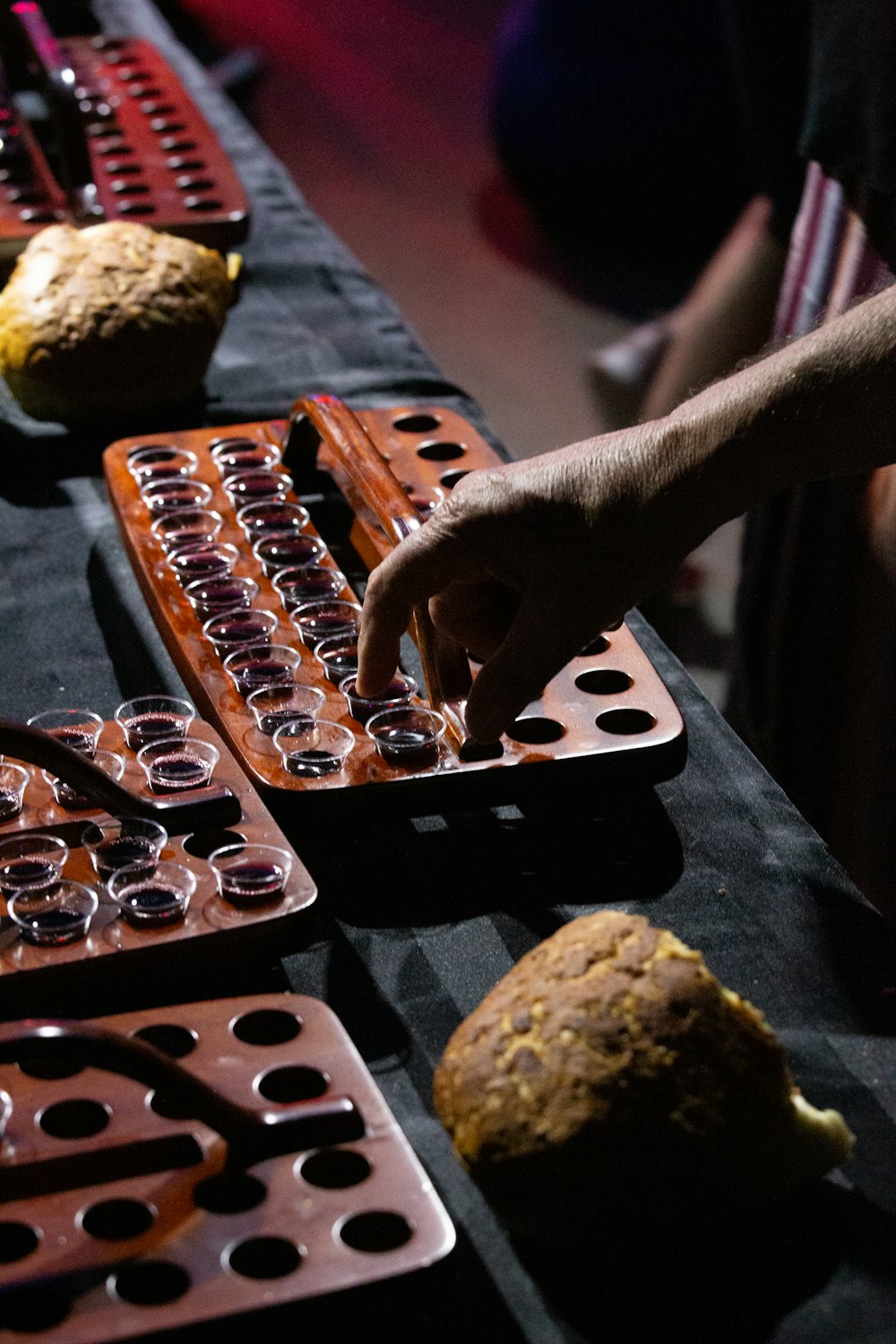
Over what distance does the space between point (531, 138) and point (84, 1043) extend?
351 cm

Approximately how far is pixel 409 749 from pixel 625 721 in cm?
16

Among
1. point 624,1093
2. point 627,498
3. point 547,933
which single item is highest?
point 627,498

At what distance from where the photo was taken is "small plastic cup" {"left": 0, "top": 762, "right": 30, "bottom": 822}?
34.0 inches

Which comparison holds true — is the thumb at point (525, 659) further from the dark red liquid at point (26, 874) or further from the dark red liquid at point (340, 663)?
the dark red liquid at point (26, 874)

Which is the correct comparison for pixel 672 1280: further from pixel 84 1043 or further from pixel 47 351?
pixel 47 351

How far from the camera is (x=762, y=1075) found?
0.66 meters

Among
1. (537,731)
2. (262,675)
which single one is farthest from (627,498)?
(262,675)

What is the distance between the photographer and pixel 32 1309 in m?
0.58

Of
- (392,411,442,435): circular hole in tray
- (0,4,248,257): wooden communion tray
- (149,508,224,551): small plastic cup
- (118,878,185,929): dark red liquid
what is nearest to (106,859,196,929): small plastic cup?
(118,878,185,929): dark red liquid

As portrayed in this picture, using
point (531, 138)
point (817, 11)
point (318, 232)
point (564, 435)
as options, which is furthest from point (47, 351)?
point (531, 138)

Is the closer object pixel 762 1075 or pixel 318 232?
pixel 762 1075

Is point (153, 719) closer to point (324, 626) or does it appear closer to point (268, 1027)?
point (324, 626)

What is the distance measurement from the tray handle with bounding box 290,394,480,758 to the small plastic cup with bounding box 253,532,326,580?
78 mm

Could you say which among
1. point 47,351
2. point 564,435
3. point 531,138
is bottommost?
point 564,435
